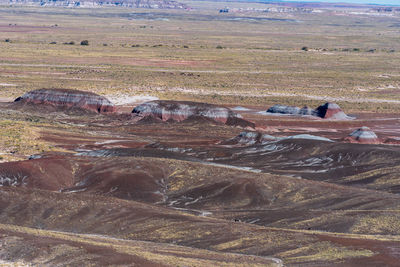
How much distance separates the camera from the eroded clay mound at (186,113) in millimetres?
78625

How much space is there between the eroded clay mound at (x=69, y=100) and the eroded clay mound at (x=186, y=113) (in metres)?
5.64

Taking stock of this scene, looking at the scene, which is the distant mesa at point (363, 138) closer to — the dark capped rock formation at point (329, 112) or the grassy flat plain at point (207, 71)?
the dark capped rock formation at point (329, 112)

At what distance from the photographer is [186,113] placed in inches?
3110

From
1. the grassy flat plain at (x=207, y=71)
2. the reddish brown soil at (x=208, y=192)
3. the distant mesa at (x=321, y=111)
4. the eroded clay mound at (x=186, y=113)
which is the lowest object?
the grassy flat plain at (x=207, y=71)

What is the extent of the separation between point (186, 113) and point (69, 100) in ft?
47.8

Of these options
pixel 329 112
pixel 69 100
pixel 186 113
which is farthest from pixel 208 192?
pixel 69 100

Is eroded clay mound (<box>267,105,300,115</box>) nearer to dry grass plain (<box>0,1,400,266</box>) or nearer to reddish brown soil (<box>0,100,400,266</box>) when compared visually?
dry grass plain (<box>0,1,400,266</box>)

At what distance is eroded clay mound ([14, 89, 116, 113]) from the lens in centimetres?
8381

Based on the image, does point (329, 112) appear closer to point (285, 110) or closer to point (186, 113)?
point (285, 110)

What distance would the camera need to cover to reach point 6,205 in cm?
3944

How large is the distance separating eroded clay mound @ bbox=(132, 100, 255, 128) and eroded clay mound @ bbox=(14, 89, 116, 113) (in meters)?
5.64

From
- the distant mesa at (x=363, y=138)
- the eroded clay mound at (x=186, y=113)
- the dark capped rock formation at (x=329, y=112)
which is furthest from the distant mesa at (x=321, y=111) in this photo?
the distant mesa at (x=363, y=138)

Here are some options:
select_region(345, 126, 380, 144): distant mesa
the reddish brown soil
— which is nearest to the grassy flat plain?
select_region(345, 126, 380, 144): distant mesa

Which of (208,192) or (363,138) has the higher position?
(208,192)
